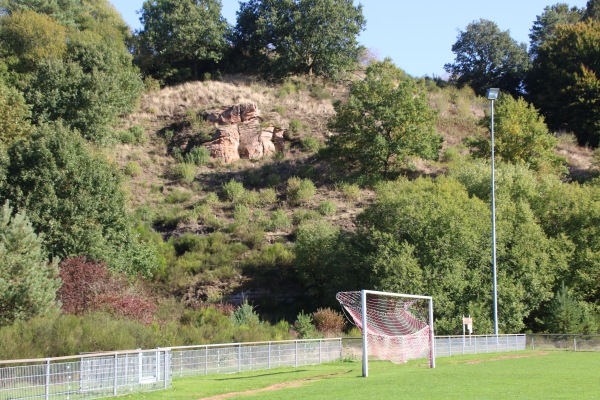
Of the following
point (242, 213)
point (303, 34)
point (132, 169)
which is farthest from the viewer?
point (303, 34)

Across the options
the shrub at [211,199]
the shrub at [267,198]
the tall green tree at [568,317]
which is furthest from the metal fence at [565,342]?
the shrub at [211,199]

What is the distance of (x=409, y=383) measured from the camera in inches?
848

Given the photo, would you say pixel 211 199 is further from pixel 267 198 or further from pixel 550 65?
pixel 550 65

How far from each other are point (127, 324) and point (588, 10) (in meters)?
86.8

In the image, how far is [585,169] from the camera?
72.2 m

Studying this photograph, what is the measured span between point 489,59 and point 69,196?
63.7 meters

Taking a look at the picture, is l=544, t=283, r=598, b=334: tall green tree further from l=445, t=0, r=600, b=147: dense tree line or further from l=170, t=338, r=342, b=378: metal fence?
l=445, t=0, r=600, b=147: dense tree line

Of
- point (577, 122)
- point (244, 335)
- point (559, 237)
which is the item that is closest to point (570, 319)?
point (559, 237)

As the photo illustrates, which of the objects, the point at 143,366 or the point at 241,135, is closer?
the point at 143,366

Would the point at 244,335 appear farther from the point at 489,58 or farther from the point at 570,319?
the point at 489,58

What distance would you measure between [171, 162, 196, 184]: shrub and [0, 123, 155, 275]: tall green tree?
20.6 m

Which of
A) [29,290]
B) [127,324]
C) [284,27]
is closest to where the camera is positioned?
[127,324]

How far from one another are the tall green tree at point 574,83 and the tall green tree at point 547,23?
12.2 meters

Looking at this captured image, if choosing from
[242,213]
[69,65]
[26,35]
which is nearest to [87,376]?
[242,213]
